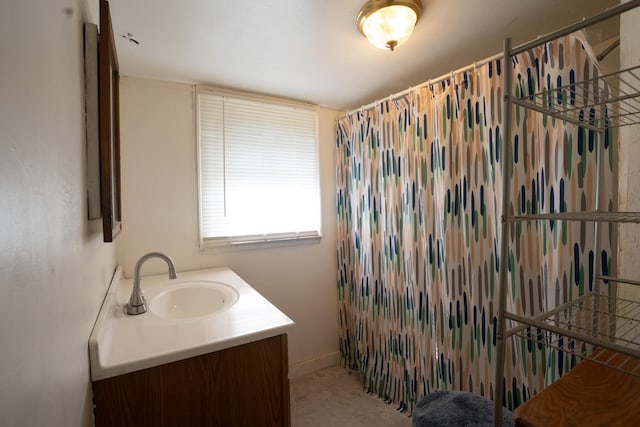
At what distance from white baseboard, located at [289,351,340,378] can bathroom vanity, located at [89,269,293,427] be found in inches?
48.3

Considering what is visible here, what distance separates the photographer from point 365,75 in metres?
1.83

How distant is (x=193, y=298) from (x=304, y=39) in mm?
1520

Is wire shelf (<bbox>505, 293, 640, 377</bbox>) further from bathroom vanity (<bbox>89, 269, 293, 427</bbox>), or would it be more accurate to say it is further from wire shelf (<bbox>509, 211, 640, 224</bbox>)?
bathroom vanity (<bbox>89, 269, 293, 427</bbox>)

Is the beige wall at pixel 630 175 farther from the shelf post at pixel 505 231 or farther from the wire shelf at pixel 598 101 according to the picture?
the shelf post at pixel 505 231

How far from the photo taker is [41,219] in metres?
0.46

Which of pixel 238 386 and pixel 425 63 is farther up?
pixel 425 63

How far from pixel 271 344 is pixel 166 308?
2.47 ft

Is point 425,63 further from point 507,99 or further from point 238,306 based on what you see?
point 238,306

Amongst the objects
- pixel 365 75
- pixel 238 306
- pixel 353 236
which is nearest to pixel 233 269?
pixel 238 306

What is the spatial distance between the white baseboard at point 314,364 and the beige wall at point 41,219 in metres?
1.76

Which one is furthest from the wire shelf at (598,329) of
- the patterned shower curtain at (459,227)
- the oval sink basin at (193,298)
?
the oval sink basin at (193,298)

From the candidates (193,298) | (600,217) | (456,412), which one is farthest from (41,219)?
(456,412)

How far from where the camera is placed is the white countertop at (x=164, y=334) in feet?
2.91

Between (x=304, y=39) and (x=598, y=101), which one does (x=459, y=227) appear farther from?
(x=304, y=39)
